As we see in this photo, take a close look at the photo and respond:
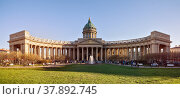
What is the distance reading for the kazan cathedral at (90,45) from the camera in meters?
52.9

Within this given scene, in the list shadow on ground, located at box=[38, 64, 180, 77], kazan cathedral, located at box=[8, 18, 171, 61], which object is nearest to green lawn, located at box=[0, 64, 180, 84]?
shadow on ground, located at box=[38, 64, 180, 77]

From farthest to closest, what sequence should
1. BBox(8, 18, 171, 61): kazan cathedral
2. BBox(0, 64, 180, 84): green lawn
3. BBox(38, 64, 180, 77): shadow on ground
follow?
1. BBox(8, 18, 171, 61): kazan cathedral
2. BBox(38, 64, 180, 77): shadow on ground
3. BBox(0, 64, 180, 84): green lawn

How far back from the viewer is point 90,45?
71062mm

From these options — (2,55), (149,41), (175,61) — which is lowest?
(175,61)

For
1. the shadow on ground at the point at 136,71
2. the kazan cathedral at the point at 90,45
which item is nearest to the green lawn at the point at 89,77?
the shadow on ground at the point at 136,71

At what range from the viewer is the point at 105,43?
78312mm

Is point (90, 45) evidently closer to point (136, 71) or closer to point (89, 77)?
point (136, 71)

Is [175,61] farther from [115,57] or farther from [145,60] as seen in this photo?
[115,57]

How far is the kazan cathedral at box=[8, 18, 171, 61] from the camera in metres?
52.9

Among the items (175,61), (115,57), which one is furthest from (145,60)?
(115,57)

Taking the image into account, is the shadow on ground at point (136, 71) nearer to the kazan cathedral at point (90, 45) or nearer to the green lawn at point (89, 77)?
the green lawn at point (89, 77)

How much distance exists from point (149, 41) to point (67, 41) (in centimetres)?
5426

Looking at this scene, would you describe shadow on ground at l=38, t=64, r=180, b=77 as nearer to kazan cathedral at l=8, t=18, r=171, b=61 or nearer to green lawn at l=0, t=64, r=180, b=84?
green lawn at l=0, t=64, r=180, b=84

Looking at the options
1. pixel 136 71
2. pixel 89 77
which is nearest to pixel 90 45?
pixel 136 71
